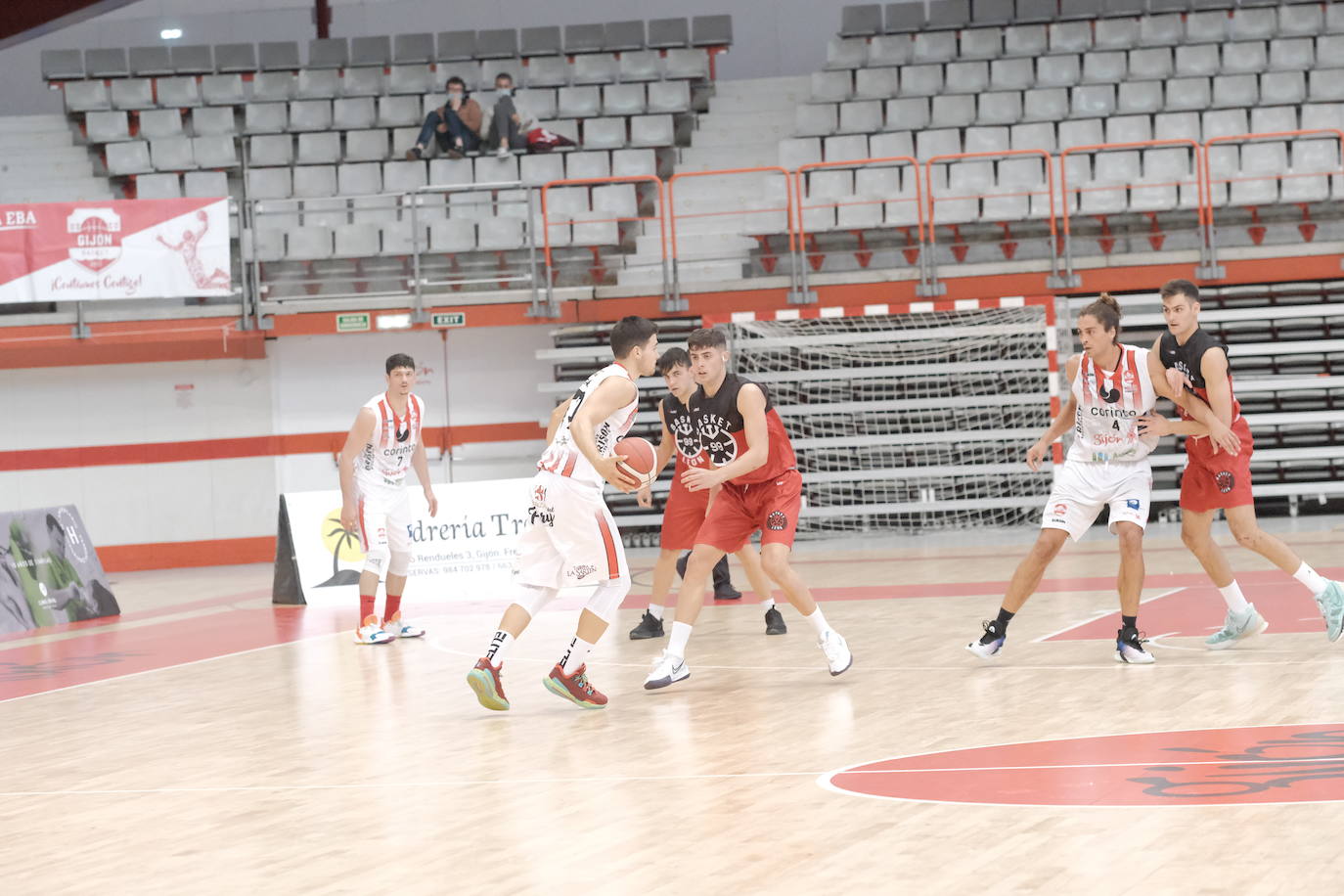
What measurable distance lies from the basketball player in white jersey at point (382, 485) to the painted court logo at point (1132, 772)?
538 centimetres

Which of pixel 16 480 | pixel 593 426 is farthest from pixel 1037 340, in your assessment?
pixel 16 480

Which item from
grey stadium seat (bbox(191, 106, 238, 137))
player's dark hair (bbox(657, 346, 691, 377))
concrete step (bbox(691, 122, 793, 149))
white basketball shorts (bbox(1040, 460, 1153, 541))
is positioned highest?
grey stadium seat (bbox(191, 106, 238, 137))

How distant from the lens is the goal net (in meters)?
16.5

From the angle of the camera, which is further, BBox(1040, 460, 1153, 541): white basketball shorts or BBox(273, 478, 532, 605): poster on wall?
BBox(273, 478, 532, 605): poster on wall

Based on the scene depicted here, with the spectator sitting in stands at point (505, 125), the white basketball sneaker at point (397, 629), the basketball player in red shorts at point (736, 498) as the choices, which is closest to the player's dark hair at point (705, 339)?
the basketball player in red shorts at point (736, 498)

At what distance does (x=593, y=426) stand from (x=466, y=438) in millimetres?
11522

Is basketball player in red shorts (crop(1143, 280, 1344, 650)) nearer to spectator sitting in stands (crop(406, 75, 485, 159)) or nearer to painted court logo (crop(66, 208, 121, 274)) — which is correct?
painted court logo (crop(66, 208, 121, 274))

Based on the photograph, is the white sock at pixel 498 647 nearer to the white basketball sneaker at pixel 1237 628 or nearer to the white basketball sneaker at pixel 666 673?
the white basketball sneaker at pixel 666 673

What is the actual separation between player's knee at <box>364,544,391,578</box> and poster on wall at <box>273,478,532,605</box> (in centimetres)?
279

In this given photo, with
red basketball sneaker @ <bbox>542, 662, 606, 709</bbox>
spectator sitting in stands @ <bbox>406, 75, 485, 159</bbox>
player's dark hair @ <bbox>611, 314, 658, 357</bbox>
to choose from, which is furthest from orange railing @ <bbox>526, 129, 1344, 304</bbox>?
red basketball sneaker @ <bbox>542, 662, 606, 709</bbox>

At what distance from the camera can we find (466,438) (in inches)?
717

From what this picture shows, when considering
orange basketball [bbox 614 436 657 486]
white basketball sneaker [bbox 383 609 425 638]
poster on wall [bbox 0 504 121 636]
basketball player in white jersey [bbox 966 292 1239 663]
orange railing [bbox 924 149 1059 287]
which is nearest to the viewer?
orange basketball [bbox 614 436 657 486]

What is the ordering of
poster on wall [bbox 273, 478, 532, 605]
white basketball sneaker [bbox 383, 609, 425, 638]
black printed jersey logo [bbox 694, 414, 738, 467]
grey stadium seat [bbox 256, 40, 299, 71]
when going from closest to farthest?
black printed jersey logo [bbox 694, 414, 738, 467] < white basketball sneaker [bbox 383, 609, 425, 638] < poster on wall [bbox 273, 478, 532, 605] < grey stadium seat [bbox 256, 40, 299, 71]

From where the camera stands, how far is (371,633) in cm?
1030
